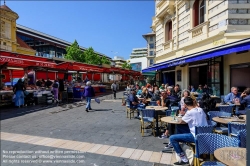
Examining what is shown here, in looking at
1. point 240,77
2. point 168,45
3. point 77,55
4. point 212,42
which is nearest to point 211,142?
point 240,77

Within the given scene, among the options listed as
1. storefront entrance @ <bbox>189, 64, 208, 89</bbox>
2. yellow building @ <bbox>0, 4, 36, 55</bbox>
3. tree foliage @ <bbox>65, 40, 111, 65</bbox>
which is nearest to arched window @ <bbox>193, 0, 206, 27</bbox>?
storefront entrance @ <bbox>189, 64, 208, 89</bbox>

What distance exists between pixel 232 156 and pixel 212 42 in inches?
337

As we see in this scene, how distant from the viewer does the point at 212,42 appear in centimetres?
979

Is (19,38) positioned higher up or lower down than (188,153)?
higher up

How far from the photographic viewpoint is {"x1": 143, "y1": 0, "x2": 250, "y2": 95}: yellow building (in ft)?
27.4

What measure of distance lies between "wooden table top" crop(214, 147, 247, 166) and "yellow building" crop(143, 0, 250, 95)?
4.51 m

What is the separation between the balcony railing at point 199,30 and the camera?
33.6 ft

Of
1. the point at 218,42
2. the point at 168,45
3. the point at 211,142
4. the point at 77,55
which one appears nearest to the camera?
the point at 211,142

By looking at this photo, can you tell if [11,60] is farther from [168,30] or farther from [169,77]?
[169,77]

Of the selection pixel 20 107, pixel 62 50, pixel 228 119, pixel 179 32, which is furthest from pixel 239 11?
pixel 62 50

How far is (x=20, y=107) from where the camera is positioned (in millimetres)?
11508

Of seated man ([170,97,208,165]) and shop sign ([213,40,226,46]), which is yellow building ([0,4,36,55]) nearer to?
shop sign ([213,40,226,46])

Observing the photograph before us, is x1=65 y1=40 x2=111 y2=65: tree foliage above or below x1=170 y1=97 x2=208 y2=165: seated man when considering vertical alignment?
above

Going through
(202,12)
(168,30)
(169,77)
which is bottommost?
(169,77)
